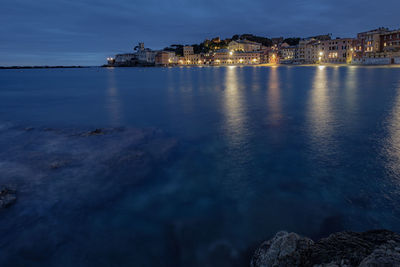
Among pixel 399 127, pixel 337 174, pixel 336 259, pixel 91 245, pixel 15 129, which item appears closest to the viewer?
pixel 336 259

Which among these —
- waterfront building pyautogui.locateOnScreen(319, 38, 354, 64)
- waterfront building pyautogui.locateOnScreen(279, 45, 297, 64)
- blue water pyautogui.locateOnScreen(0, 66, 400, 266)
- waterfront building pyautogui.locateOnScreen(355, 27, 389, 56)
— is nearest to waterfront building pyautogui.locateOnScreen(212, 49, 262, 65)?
waterfront building pyautogui.locateOnScreen(279, 45, 297, 64)

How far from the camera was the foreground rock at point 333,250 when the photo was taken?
400 cm

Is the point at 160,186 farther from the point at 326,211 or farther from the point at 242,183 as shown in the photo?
the point at 326,211

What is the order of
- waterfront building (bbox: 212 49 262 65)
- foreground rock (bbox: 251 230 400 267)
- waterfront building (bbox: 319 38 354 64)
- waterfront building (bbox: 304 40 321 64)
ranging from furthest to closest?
waterfront building (bbox: 212 49 262 65), waterfront building (bbox: 304 40 321 64), waterfront building (bbox: 319 38 354 64), foreground rock (bbox: 251 230 400 267)

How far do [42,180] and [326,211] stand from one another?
8.84 metres

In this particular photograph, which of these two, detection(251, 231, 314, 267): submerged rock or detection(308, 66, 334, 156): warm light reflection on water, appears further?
detection(308, 66, 334, 156): warm light reflection on water

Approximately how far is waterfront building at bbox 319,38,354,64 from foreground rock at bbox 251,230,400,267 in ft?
399

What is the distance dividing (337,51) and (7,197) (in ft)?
424

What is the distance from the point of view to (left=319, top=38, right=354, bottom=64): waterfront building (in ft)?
350

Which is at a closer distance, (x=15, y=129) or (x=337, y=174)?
(x=337, y=174)

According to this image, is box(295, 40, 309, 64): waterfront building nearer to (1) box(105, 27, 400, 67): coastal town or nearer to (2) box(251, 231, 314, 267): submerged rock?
(1) box(105, 27, 400, 67): coastal town

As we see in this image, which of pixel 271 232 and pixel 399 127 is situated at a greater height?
pixel 399 127

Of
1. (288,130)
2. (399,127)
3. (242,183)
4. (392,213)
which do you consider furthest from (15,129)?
(399,127)

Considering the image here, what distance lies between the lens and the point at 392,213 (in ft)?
21.6
